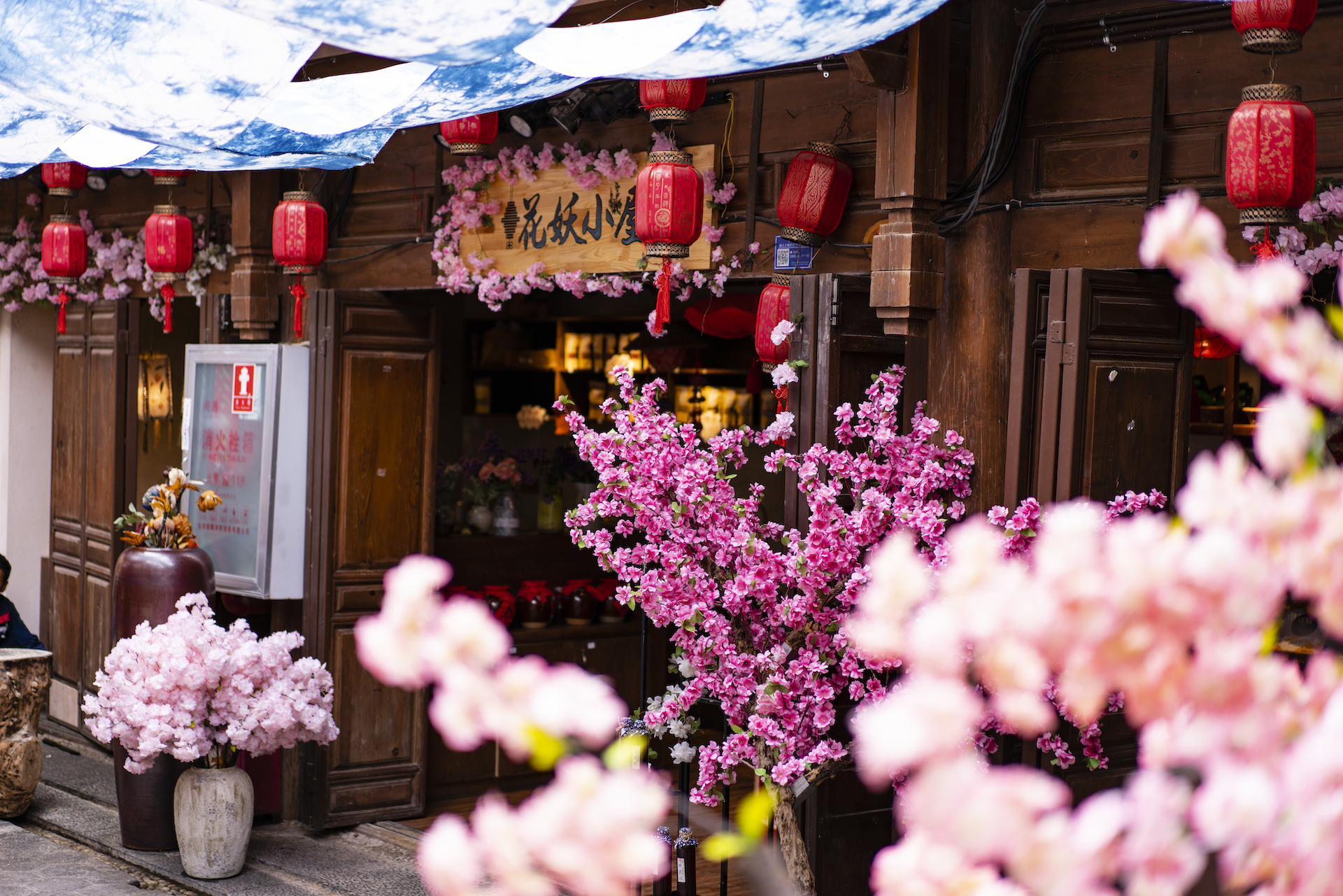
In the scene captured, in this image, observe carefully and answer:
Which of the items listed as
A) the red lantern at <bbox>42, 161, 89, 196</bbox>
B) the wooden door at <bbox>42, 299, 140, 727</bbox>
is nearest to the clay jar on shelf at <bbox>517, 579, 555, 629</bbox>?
the wooden door at <bbox>42, 299, 140, 727</bbox>

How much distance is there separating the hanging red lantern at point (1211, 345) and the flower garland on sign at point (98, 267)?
179 inches

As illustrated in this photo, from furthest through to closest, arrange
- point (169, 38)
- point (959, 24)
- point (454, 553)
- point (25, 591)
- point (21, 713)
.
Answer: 1. point (25, 591)
2. point (454, 553)
3. point (21, 713)
4. point (959, 24)
5. point (169, 38)

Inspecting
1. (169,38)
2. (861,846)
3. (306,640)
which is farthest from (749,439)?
(306,640)

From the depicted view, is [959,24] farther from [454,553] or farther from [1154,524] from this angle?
[454,553]

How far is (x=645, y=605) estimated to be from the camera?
3.70 metres

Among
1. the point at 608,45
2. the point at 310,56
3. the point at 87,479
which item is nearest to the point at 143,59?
the point at 310,56

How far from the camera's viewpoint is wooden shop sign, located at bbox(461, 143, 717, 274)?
16.1 feet

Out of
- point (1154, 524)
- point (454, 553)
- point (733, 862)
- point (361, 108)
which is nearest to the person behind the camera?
point (1154, 524)

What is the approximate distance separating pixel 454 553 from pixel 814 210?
333cm

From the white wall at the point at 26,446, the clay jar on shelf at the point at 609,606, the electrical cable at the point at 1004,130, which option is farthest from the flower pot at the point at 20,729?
the electrical cable at the point at 1004,130

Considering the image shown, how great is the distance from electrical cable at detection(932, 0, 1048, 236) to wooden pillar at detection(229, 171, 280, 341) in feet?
11.6

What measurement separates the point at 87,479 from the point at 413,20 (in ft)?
19.4

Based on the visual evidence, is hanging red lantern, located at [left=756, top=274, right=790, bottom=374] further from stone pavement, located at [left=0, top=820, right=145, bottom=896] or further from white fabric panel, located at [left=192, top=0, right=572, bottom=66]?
stone pavement, located at [left=0, top=820, right=145, bottom=896]

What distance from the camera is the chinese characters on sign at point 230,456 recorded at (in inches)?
236
